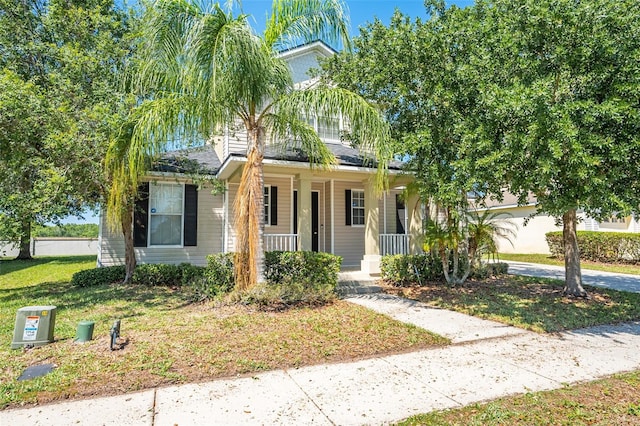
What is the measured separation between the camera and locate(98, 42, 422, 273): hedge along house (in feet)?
32.2

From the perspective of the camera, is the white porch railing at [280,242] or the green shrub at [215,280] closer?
the green shrub at [215,280]

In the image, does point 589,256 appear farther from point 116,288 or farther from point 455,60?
point 116,288

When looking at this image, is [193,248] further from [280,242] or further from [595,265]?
[595,265]

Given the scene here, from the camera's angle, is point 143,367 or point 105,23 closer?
point 143,367

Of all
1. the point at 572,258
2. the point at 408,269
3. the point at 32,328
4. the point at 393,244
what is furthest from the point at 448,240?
the point at 32,328

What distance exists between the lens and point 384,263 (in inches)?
397

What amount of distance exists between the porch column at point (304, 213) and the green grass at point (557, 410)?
6500mm

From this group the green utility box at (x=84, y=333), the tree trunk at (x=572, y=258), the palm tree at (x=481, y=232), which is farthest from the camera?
the palm tree at (x=481, y=232)


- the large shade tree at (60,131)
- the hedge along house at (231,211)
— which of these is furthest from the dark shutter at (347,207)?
the large shade tree at (60,131)

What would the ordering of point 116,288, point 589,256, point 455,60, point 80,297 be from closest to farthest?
point 455,60, point 80,297, point 116,288, point 589,256

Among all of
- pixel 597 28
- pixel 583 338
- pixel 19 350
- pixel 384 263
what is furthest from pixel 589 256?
pixel 19 350

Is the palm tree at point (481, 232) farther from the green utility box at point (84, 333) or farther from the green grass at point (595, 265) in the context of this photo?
the green utility box at point (84, 333)

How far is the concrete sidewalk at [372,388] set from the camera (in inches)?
129

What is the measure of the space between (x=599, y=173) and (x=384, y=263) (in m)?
5.55
